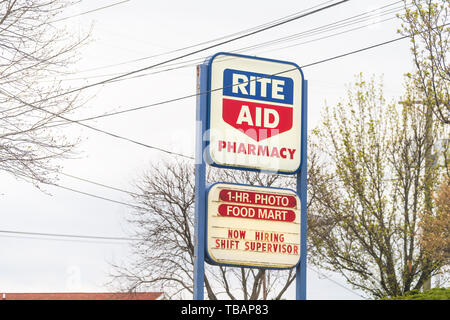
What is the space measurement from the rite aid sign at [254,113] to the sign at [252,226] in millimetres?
627

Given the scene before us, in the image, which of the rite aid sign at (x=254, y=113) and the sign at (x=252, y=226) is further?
the rite aid sign at (x=254, y=113)

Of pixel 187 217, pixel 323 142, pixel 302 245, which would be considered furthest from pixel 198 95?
pixel 187 217

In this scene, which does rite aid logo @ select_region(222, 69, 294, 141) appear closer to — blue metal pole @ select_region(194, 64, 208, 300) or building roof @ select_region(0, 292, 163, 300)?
blue metal pole @ select_region(194, 64, 208, 300)

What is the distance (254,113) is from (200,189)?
2185 millimetres

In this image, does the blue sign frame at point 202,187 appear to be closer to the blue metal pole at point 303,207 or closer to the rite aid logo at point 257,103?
the blue metal pole at point 303,207

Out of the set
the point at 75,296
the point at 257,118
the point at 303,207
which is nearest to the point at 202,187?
the point at 257,118

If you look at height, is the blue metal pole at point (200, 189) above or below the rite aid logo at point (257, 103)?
below

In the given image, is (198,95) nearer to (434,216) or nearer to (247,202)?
(247,202)

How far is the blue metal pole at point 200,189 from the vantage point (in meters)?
15.0

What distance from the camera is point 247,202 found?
51.3ft

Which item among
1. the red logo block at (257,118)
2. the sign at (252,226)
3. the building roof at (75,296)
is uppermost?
the red logo block at (257,118)

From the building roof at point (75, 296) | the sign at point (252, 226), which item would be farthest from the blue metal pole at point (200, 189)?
the building roof at point (75, 296)

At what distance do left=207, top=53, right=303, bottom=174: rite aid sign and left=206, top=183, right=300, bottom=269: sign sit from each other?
63 cm

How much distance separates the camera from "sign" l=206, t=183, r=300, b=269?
1535 cm
